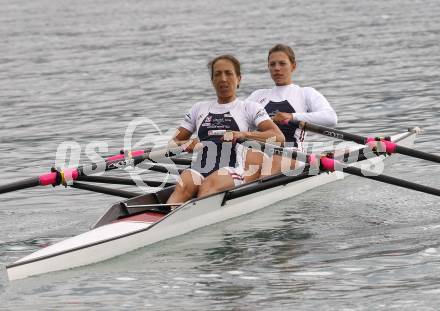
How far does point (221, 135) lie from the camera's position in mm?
14258

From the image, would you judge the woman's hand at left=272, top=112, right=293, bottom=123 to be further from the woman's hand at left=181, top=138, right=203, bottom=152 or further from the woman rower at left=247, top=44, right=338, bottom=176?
the woman's hand at left=181, top=138, right=203, bottom=152

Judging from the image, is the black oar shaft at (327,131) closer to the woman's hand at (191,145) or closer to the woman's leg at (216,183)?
the woman's hand at (191,145)

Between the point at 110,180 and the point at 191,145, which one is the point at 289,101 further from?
the point at 110,180

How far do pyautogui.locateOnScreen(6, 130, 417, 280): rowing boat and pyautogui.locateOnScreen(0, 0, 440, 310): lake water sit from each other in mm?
125

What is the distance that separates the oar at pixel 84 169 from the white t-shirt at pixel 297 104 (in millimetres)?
2345

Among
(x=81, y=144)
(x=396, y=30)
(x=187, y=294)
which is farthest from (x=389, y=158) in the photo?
(x=396, y=30)

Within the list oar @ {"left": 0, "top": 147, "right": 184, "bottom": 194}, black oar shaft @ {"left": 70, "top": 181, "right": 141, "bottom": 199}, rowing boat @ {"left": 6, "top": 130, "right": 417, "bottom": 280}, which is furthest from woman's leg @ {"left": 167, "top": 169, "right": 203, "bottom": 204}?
black oar shaft @ {"left": 70, "top": 181, "right": 141, "bottom": 199}

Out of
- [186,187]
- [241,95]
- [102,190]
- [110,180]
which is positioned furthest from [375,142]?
[241,95]

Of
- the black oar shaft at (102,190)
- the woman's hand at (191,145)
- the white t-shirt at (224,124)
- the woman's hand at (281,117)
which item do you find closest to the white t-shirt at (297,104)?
the woman's hand at (281,117)

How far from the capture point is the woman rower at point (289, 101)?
52.9ft

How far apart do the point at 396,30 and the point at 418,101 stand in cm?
1485

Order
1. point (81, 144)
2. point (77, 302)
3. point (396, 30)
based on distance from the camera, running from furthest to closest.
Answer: point (396, 30) → point (81, 144) → point (77, 302)

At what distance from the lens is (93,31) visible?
4672cm

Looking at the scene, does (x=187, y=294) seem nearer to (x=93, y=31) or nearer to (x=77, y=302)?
(x=77, y=302)
